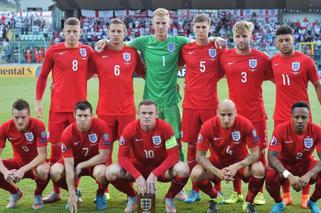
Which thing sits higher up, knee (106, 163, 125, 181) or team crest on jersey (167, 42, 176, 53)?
team crest on jersey (167, 42, 176, 53)

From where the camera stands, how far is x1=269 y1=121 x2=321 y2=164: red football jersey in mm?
6000

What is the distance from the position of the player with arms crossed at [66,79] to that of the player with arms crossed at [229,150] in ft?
→ 5.34

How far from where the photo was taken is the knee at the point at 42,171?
6305 millimetres

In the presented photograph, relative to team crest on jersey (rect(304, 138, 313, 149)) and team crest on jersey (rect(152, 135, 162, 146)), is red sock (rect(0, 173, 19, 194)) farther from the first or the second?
team crest on jersey (rect(304, 138, 313, 149))

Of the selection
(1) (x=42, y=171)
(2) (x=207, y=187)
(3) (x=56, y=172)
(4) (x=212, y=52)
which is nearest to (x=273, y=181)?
(2) (x=207, y=187)

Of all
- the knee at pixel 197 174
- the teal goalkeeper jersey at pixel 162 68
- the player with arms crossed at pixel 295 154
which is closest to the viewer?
the player with arms crossed at pixel 295 154

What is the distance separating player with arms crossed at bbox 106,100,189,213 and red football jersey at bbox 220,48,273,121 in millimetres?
984

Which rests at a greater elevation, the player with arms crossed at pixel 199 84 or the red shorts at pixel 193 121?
the player with arms crossed at pixel 199 84

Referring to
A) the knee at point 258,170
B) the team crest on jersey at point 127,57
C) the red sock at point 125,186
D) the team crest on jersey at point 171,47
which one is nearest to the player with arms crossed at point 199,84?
the team crest on jersey at point 171,47

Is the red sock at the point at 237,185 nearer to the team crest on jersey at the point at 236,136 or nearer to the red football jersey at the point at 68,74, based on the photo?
the team crest on jersey at the point at 236,136

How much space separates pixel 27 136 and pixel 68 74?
897mm

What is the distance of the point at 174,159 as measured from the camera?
20.1ft

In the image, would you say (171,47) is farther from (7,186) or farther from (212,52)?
(7,186)

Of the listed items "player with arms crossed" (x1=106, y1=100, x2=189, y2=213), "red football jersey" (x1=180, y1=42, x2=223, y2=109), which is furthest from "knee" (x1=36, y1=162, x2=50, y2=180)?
"red football jersey" (x1=180, y1=42, x2=223, y2=109)
